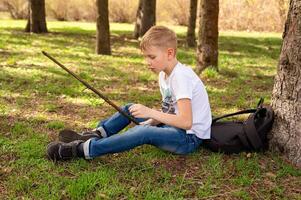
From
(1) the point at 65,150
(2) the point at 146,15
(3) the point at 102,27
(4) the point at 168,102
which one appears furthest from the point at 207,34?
(2) the point at 146,15

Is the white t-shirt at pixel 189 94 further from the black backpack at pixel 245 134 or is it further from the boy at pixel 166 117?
the black backpack at pixel 245 134

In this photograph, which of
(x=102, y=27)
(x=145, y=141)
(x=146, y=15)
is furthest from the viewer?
(x=146, y=15)

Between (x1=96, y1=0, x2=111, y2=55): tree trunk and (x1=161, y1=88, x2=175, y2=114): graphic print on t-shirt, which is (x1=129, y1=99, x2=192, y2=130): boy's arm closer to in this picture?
(x1=161, y1=88, x2=175, y2=114): graphic print on t-shirt

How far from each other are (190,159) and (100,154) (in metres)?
0.83

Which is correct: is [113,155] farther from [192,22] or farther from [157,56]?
[192,22]

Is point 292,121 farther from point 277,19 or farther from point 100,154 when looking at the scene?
point 277,19

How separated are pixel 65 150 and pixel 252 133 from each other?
1668 millimetres

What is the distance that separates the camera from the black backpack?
412 cm

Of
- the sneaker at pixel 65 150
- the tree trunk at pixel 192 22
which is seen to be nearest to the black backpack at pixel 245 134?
the sneaker at pixel 65 150

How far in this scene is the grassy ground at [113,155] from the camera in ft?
11.7

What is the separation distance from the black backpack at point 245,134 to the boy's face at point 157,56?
83 cm

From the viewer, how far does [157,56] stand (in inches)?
152

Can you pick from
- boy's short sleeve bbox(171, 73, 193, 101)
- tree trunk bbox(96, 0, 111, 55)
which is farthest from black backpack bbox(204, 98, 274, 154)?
tree trunk bbox(96, 0, 111, 55)

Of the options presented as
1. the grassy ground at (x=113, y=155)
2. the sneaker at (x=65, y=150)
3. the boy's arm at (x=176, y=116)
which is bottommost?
the grassy ground at (x=113, y=155)
